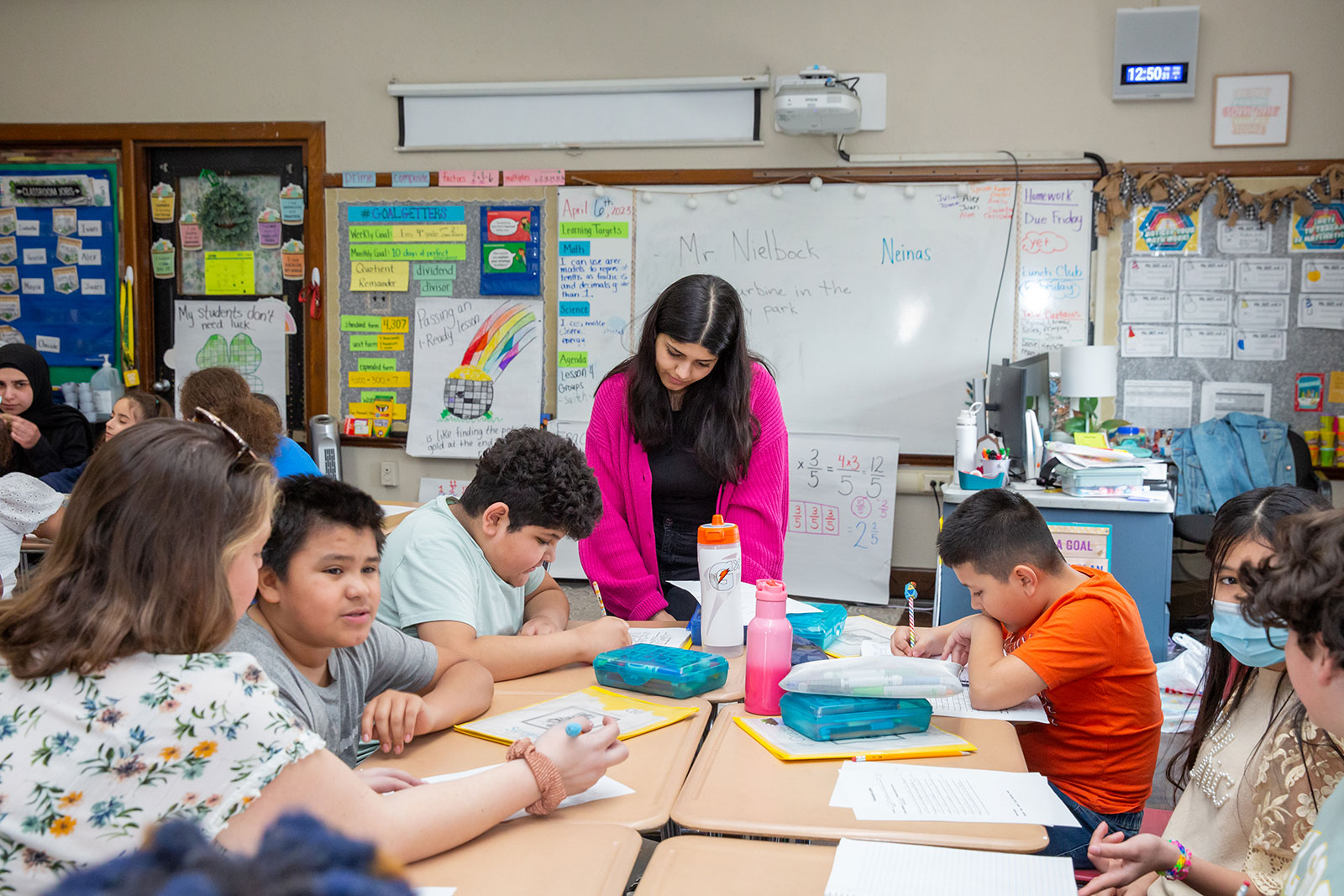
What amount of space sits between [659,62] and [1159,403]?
2565 mm

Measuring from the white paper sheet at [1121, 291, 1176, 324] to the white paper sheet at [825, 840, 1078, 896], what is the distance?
356cm

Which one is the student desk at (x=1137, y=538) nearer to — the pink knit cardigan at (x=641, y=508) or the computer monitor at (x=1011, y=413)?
the computer monitor at (x=1011, y=413)

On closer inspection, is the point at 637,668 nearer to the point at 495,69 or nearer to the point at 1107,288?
the point at 1107,288

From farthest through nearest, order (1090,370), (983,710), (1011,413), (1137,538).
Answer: (1090,370) → (1011,413) → (1137,538) → (983,710)

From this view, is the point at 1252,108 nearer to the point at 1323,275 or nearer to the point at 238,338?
the point at 1323,275

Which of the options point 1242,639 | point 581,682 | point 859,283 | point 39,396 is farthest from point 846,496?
point 39,396

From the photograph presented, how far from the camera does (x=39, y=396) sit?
3.96 metres

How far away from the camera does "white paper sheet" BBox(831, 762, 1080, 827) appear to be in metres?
1.09

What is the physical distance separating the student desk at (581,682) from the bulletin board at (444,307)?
117 inches

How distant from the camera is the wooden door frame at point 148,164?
15.1 ft

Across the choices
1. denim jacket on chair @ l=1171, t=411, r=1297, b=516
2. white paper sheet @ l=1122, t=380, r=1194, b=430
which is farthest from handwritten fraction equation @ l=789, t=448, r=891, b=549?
denim jacket on chair @ l=1171, t=411, r=1297, b=516

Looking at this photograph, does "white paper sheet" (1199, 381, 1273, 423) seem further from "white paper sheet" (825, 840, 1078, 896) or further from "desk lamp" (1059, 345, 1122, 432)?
"white paper sheet" (825, 840, 1078, 896)

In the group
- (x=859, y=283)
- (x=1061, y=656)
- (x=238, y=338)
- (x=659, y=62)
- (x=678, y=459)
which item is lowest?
(x=1061, y=656)

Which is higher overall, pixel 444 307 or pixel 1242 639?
pixel 444 307
